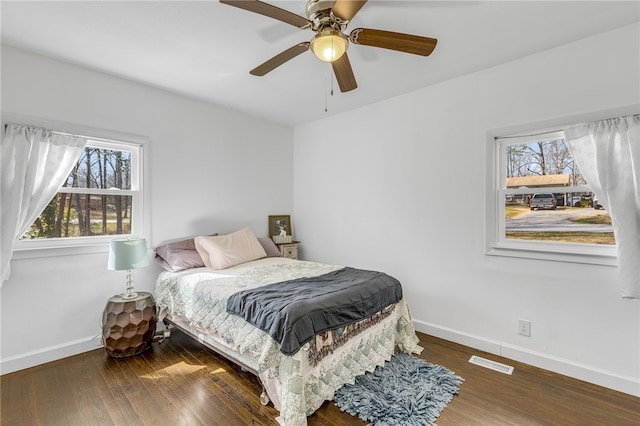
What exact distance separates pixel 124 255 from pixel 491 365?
3288mm

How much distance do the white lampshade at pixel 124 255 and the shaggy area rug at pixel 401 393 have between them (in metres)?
2.02

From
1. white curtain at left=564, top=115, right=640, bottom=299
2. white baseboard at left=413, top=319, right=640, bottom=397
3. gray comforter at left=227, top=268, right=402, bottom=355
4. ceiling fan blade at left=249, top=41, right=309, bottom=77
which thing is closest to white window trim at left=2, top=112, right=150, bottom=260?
gray comforter at left=227, top=268, right=402, bottom=355

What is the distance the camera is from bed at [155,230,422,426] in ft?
5.91

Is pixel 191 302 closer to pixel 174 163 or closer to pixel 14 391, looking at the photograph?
pixel 14 391

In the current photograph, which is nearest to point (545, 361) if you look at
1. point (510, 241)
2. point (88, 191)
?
point (510, 241)

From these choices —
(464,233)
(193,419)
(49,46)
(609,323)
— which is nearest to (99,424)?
(193,419)

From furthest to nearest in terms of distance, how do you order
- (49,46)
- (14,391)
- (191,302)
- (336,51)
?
(191,302) < (49,46) < (14,391) < (336,51)

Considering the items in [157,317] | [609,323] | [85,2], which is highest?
[85,2]

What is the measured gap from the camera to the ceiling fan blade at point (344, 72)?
6.53 ft

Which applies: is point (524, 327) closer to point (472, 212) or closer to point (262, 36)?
point (472, 212)

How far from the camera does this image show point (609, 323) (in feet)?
7.31

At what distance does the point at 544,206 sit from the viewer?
2641mm

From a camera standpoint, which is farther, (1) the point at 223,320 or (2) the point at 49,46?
(2) the point at 49,46

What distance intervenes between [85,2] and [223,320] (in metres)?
2.30
